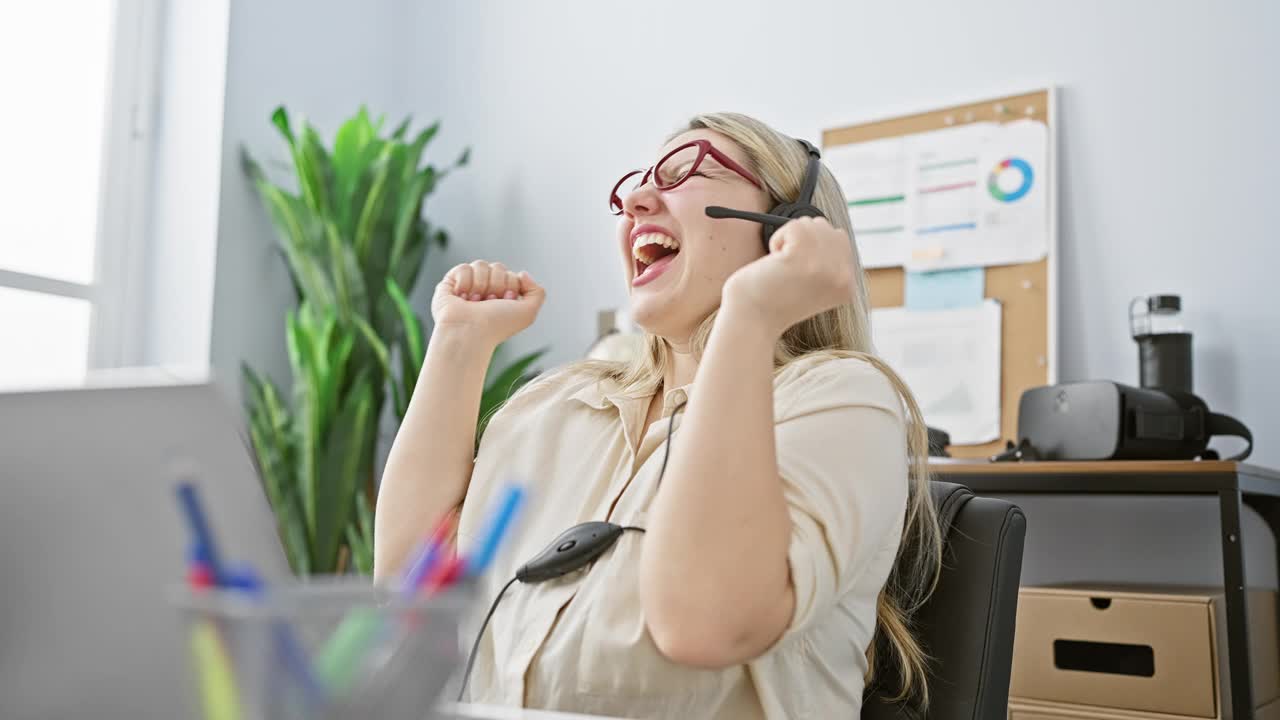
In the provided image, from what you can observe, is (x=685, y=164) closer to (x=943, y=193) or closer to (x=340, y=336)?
(x=943, y=193)

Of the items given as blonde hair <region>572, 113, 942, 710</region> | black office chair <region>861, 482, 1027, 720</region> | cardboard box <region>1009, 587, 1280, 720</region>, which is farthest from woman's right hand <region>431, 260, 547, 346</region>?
cardboard box <region>1009, 587, 1280, 720</region>

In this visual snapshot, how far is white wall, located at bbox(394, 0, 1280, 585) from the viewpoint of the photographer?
2287 mm

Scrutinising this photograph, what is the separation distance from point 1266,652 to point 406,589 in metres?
1.99

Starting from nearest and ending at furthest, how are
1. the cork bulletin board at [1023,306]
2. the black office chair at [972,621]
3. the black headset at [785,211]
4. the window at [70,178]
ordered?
the black office chair at [972,621]
the black headset at [785,211]
the cork bulletin board at [1023,306]
the window at [70,178]

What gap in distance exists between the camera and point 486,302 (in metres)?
1.26

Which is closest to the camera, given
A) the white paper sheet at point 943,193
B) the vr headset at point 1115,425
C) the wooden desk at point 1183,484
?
the wooden desk at point 1183,484

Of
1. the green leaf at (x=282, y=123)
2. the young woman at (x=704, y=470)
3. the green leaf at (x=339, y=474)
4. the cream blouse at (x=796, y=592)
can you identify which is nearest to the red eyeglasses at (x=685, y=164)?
the young woman at (x=704, y=470)

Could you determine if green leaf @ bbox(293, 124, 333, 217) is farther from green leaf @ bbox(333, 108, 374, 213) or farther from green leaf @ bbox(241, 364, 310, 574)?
green leaf @ bbox(241, 364, 310, 574)

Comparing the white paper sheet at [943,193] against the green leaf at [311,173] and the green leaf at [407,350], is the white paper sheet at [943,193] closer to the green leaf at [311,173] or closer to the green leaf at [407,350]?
the green leaf at [407,350]

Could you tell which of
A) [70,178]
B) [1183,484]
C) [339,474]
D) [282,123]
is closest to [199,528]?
[1183,484]

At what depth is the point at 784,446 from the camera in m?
0.92

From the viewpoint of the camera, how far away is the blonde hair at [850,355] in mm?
1009

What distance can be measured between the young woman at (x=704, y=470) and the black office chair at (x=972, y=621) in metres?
0.02

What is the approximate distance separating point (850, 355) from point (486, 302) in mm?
435
